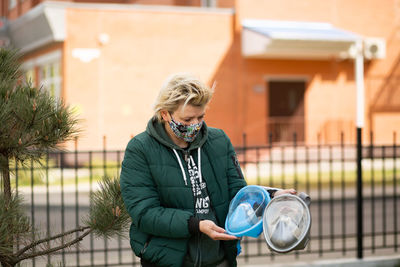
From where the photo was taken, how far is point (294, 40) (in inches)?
787

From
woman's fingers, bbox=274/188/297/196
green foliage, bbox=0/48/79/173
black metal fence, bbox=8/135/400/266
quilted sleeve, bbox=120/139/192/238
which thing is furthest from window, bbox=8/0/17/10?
woman's fingers, bbox=274/188/297/196

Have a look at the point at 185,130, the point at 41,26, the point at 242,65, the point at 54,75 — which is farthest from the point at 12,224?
the point at 54,75

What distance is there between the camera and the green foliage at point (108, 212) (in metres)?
3.41

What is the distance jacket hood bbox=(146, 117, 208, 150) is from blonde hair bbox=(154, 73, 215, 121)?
0.44ft

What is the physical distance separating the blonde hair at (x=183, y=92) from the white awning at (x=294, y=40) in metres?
16.8

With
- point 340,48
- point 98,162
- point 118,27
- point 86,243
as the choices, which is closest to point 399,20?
point 340,48

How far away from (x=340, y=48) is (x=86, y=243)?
568 inches

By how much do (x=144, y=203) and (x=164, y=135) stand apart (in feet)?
1.11

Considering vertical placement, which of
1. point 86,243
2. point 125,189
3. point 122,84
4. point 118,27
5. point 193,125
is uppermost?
point 118,27

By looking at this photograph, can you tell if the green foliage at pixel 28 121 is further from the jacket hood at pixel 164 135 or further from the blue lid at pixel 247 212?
the blue lid at pixel 247 212

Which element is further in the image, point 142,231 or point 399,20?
point 399,20

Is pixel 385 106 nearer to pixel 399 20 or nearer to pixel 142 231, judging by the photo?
pixel 399 20

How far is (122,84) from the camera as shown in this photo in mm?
19906

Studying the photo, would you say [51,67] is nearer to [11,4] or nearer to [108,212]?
[11,4]
